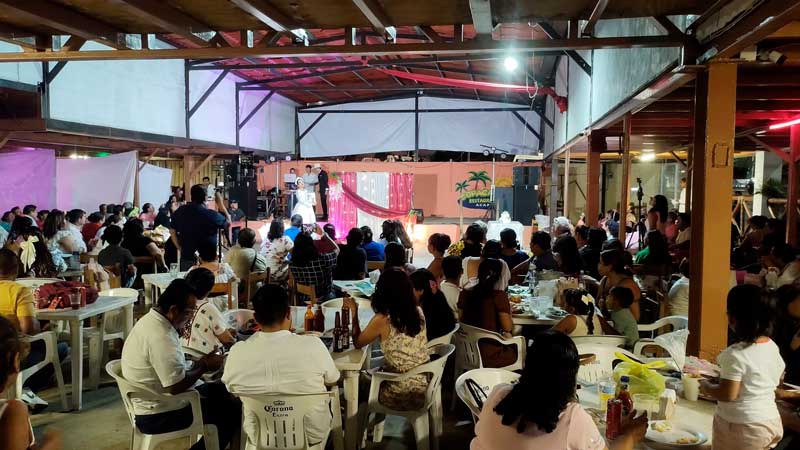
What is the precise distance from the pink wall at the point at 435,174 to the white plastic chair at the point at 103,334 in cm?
971

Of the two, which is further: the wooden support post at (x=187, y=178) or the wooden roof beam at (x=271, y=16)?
the wooden support post at (x=187, y=178)

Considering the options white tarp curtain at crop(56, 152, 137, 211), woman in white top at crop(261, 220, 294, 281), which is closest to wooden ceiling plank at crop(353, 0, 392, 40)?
woman in white top at crop(261, 220, 294, 281)

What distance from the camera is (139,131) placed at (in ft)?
34.5

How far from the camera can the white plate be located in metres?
2.14

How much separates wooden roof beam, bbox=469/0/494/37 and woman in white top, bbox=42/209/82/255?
5776mm

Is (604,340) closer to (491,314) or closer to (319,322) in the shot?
(491,314)

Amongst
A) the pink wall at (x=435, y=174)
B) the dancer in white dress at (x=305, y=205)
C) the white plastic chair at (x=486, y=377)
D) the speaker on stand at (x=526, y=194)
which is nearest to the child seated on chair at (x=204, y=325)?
the white plastic chair at (x=486, y=377)

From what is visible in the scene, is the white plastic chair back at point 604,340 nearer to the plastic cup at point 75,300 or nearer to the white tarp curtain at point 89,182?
the plastic cup at point 75,300

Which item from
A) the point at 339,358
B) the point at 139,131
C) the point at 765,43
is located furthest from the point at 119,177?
the point at 765,43

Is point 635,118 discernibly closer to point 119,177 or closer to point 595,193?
point 595,193

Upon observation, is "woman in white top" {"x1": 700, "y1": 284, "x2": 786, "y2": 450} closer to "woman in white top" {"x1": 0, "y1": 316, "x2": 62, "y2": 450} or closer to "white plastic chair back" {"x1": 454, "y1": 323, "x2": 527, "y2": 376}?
"white plastic chair back" {"x1": 454, "y1": 323, "x2": 527, "y2": 376}

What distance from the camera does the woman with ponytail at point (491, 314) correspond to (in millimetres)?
3881

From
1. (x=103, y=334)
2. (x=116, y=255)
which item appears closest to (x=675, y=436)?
(x=103, y=334)

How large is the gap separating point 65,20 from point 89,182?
7934 millimetres
